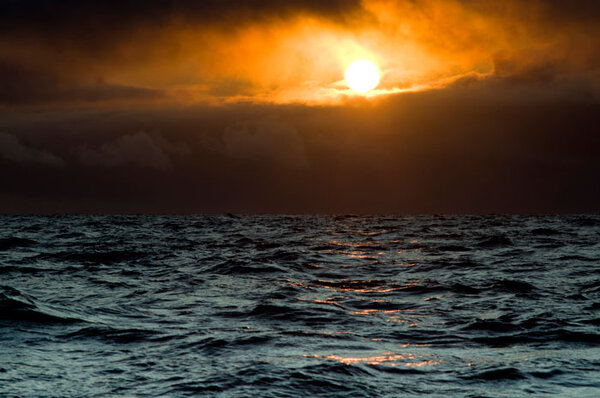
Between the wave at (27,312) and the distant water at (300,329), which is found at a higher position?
the wave at (27,312)

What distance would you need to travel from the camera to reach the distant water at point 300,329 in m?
7.73

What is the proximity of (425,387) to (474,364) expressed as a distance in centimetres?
154

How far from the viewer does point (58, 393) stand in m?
7.15

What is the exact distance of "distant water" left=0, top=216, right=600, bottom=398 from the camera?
25.4 ft

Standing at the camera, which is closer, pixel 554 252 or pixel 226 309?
pixel 226 309

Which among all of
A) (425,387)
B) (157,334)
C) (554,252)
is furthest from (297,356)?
(554,252)

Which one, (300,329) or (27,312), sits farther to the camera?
(27,312)

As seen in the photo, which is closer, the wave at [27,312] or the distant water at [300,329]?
the distant water at [300,329]

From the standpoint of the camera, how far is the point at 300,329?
11609mm

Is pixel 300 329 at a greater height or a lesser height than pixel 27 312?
lesser

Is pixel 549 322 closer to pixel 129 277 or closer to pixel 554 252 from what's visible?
pixel 129 277

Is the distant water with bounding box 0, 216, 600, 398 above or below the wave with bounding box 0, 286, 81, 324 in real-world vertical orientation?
below

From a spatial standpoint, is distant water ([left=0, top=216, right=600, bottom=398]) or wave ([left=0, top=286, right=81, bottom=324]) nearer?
distant water ([left=0, top=216, right=600, bottom=398])

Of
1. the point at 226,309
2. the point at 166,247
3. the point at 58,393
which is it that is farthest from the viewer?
the point at 166,247
